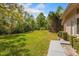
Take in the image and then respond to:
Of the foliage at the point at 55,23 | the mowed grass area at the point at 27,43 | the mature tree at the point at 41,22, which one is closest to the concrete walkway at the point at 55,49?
the mowed grass area at the point at 27,43

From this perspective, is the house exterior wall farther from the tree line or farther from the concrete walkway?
the concrete walkway

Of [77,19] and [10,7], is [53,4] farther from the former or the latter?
[10,7]

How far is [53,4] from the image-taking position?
4828mm

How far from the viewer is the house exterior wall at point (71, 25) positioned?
483 cm

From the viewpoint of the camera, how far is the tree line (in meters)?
4.90

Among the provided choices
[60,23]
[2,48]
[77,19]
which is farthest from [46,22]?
[2,48]

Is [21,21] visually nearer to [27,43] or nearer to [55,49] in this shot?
[27,43]

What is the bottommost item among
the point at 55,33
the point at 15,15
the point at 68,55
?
the point at 68,55

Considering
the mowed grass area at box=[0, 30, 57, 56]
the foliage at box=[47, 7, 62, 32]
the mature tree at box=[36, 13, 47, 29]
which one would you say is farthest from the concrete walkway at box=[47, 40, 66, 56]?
the mature tree at box=[36, 13, 47, 29]

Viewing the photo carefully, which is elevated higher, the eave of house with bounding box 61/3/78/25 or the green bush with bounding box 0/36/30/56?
the eave of house with bounding box 61/3/78/25

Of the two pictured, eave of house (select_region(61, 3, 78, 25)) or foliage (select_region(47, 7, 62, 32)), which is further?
foliage (select_region(47, 7, 62, 32))

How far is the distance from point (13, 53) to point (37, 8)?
3.45ft

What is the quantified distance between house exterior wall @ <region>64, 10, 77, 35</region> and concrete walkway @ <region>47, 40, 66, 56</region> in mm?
341

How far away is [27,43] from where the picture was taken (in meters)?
4.91
